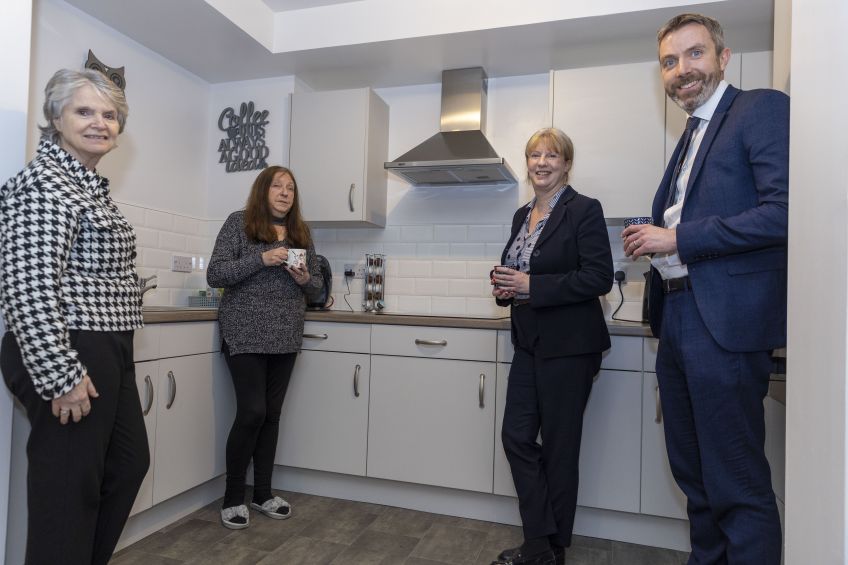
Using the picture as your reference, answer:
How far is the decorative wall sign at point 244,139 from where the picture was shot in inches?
135

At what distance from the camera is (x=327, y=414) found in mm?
2789

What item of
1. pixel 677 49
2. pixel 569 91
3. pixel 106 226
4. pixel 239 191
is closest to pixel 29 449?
pixel 106 226

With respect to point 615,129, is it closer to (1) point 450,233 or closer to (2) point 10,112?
(1) point 450,233

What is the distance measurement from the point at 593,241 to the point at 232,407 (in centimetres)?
182

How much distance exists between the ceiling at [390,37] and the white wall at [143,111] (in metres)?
0.09

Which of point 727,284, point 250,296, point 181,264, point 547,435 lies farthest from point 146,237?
point 727,284

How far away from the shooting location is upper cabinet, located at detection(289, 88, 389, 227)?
125 inches

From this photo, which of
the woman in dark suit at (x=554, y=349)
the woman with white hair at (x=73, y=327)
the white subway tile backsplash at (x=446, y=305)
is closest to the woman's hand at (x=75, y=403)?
the woman with white hair at (x=73, y=327)

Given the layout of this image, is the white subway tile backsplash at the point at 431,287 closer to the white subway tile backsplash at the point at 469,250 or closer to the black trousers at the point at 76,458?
the white subway tile backsplash at the point at 469,250

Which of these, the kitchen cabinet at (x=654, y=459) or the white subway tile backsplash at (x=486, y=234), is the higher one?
the white subway tile backsplash at (x=486, y=234)

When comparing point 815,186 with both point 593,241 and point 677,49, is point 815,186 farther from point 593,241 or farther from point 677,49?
point 593,241

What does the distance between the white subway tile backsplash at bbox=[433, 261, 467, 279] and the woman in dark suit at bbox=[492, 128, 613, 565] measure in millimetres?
1128

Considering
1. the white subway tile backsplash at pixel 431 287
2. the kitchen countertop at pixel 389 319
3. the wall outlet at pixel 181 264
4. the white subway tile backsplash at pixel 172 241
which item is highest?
the white subway tile backsplash at pixel 172 241

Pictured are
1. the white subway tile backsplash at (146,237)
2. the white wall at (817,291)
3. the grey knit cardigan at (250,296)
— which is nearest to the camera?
the white wall at (817,291)
